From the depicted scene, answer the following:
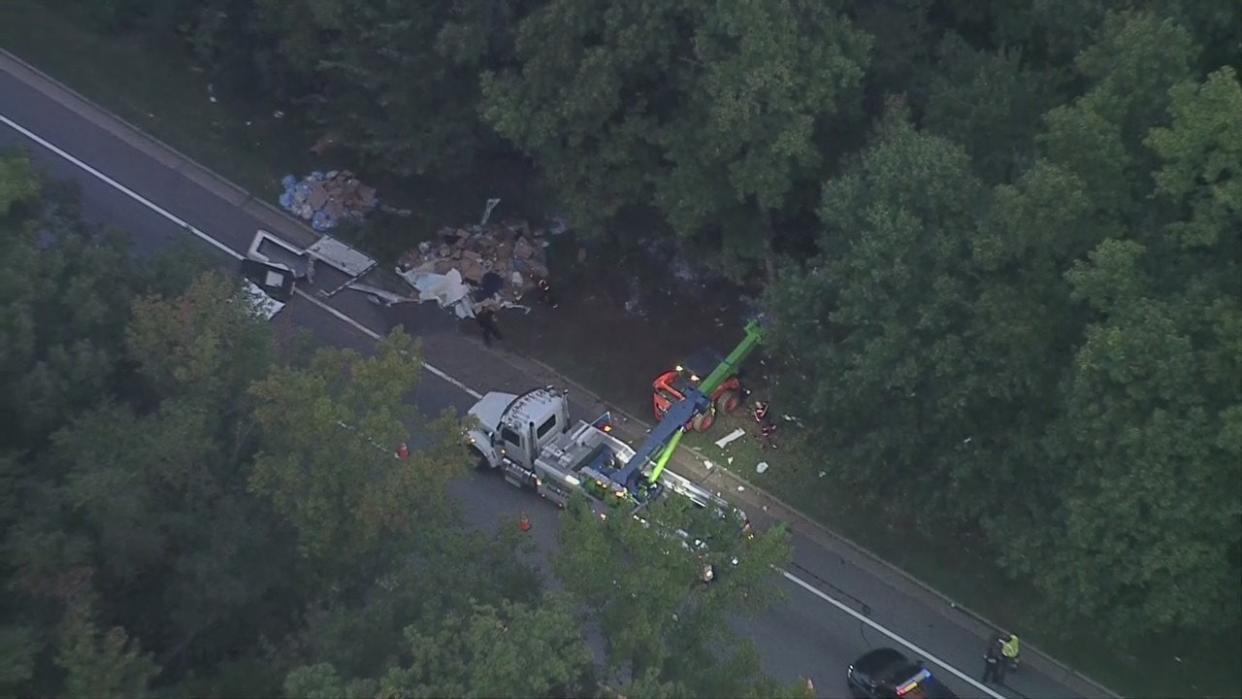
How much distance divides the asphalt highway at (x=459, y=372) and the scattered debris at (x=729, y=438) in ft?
5.72

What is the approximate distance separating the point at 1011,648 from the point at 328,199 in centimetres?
1876

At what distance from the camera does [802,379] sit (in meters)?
24.1

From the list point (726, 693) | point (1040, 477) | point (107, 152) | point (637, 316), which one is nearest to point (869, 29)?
point (637, 316)

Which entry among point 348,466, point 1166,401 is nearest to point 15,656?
point 348,466

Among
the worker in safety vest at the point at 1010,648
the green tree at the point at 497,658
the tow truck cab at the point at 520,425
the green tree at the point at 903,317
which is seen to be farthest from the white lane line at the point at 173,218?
the green tree at the point at 497,658

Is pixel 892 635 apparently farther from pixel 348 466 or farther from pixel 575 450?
pixel 348 466

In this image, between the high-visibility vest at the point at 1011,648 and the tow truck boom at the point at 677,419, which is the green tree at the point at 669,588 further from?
the tow truck boom at the point at 677,419

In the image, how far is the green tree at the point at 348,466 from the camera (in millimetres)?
17562

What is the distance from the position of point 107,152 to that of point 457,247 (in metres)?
9.99

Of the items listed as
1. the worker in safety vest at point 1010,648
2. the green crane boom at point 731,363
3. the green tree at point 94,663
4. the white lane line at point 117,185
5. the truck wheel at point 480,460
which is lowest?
the green tree at point 94,663

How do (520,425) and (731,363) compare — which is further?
(731,363)

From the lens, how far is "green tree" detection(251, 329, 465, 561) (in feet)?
57.6

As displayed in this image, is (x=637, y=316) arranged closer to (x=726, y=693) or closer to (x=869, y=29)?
(x=869, y=29)

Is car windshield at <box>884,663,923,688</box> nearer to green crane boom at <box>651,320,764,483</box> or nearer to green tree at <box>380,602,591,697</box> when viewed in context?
green crane boom at <box>651,320,764,483</box>
